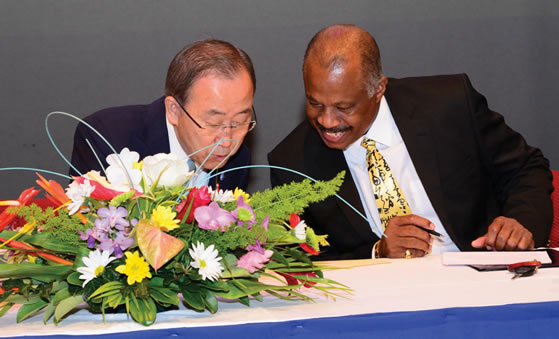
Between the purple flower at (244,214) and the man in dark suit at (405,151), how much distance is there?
3.88 feet

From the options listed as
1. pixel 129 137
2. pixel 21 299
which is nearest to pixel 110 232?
pixel 21 299

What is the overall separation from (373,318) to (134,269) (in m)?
Result: 0.50

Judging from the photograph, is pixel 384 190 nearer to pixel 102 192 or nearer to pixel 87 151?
pixel 87 151

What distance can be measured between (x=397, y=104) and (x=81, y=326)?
6.09ft

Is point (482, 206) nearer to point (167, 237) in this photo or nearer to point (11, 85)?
point (167, 237)

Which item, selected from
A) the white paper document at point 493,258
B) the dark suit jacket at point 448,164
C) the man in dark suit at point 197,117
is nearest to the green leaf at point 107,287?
the man in dark suit at point 197,117

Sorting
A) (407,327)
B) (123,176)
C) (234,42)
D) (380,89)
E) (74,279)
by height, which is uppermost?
(234,42)

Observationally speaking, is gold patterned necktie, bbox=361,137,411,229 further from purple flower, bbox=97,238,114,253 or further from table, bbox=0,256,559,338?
purple flower, bbox=97,238,114,253

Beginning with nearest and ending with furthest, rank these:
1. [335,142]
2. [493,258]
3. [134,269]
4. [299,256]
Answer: [134,269]
[299,256]
[493,258]
[335,142]

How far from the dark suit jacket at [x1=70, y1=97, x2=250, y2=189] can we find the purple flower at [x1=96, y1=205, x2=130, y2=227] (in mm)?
1216

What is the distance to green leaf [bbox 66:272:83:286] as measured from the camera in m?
1.41

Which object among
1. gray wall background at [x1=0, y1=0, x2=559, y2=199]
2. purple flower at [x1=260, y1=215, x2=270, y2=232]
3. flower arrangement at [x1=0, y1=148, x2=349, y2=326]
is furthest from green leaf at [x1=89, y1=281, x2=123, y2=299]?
gray wall background at [x1=0, y1=0, x2=559, y2=199]

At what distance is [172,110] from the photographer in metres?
2.50

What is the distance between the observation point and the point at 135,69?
3.76m
